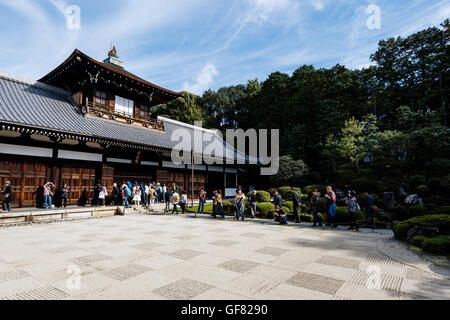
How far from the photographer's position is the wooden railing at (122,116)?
16.2 m

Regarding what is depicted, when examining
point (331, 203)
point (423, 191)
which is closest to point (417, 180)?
point (423, 191)

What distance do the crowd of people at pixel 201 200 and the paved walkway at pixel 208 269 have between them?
8.89 ft

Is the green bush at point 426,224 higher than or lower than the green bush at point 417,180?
lower

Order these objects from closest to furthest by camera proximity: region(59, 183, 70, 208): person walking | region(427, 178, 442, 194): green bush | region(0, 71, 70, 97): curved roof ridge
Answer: region(59, 183, 70, 208): person walking
region(0, 71, 70, 97): curved roof ridge
region(427, 178, 442, 194): green bush

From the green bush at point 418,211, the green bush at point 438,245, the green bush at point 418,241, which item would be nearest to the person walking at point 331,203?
the green bush at point 418,241

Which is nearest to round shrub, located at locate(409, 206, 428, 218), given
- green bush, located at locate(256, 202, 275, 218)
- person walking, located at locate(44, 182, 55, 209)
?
green bush, located at locate(256, 202, 275, 218)

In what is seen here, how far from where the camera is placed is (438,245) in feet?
18.9

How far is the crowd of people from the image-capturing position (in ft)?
33.9

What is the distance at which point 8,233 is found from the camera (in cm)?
823

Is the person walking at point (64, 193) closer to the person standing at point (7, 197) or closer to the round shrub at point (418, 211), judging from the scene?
the person standing at point (7, 197)

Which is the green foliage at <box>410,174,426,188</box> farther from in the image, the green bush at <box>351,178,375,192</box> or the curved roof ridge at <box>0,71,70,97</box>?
the curved roof ridge at <box>0,71,70,97</box>

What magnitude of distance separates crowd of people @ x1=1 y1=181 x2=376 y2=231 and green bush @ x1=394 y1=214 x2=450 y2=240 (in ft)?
6.23

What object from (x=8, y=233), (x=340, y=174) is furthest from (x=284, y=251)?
(x=340, y=174)
